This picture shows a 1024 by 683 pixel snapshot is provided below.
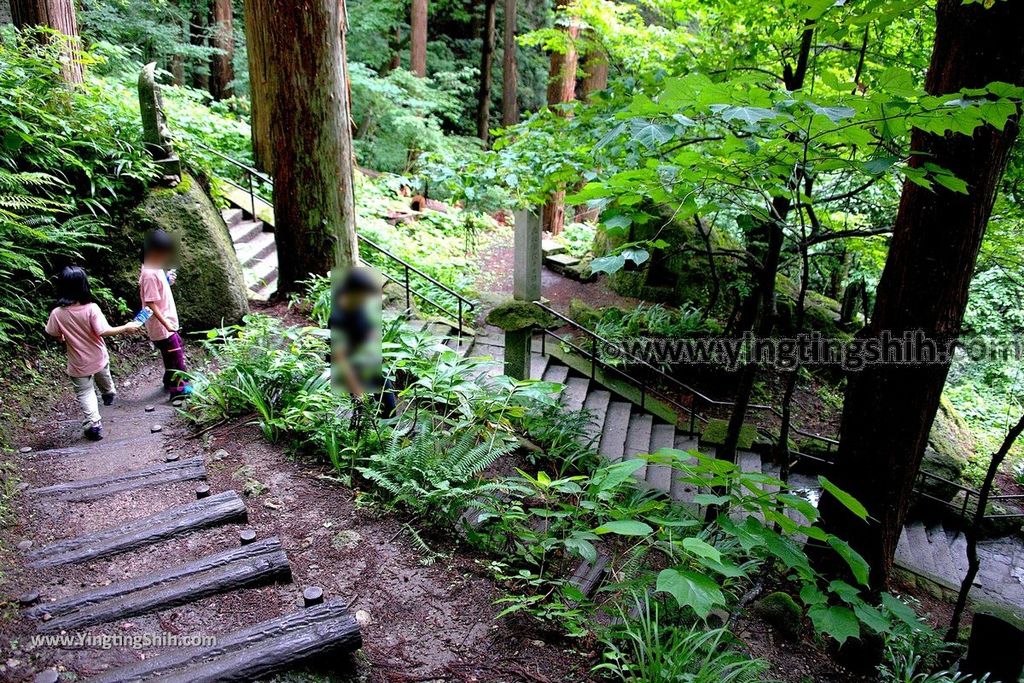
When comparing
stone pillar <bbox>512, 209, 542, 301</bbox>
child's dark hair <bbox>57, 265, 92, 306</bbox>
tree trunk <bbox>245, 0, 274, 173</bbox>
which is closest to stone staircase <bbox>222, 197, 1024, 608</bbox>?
stone pillar <bbox>512, 209, 542, 301</bbox>

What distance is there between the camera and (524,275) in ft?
21.1

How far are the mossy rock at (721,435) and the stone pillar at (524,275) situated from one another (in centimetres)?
312

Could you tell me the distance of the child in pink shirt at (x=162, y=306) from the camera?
5699 mm

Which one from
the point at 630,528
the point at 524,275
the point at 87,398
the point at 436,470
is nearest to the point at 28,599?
the point at 436,470

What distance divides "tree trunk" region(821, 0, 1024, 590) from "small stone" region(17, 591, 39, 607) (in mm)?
4883

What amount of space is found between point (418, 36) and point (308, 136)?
35.6ft

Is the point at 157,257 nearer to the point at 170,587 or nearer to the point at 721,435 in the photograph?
the point at 170,587

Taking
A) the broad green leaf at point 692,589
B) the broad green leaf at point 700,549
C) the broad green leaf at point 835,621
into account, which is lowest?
the broad green leaf at point 835,621

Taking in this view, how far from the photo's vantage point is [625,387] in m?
9.29

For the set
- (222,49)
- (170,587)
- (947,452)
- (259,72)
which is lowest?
(947,452)

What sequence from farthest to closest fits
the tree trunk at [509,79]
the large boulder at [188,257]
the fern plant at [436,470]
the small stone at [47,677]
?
the tree trunk at [509,79] < the large boulder at [188,257] < the fern plant at [436,470] < the small stone at [47,677]

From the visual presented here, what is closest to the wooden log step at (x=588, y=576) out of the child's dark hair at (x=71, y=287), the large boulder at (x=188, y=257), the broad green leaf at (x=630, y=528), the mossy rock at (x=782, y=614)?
the mossy rock at (x=782, y=614)

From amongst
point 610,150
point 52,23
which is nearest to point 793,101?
point 610,150

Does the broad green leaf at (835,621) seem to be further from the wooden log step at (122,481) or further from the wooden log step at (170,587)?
the wooden log step at (122,481)
